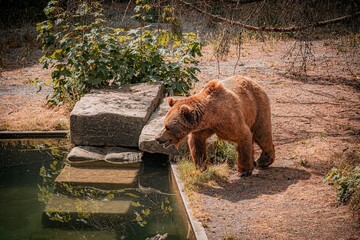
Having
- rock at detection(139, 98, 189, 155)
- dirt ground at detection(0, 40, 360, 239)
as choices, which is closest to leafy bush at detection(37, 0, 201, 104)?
dirt ground at detection(0, 40, 360, 239)

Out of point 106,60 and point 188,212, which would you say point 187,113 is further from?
point 106,60

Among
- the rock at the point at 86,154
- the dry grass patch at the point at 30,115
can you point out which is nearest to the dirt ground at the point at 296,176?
the rock at the point at 86,154

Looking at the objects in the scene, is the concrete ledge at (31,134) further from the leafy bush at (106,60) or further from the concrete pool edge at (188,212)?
the concrete pool edge at (188,212)

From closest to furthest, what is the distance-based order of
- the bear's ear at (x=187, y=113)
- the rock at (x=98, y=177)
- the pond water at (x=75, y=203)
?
1. the pond water at (x=75, y=203)
2. the bear's ear at (x=187, y=113)
3. the rock at (x=98, y=177)

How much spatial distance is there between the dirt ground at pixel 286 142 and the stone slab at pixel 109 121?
949mm

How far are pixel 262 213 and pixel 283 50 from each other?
921 cm

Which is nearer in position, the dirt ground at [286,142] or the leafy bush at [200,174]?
the dirt ground at [286,142]

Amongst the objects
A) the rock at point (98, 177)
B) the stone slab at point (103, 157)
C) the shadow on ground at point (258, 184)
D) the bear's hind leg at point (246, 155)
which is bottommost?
the rock at point (98, 177)

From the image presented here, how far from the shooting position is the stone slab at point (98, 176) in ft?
24.0

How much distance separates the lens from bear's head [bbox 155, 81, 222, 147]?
6.31 m

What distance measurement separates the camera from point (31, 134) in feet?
29.4

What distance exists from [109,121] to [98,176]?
1.10 meters

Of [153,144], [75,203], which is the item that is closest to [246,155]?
[153,144]

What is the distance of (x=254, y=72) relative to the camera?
12203mm
